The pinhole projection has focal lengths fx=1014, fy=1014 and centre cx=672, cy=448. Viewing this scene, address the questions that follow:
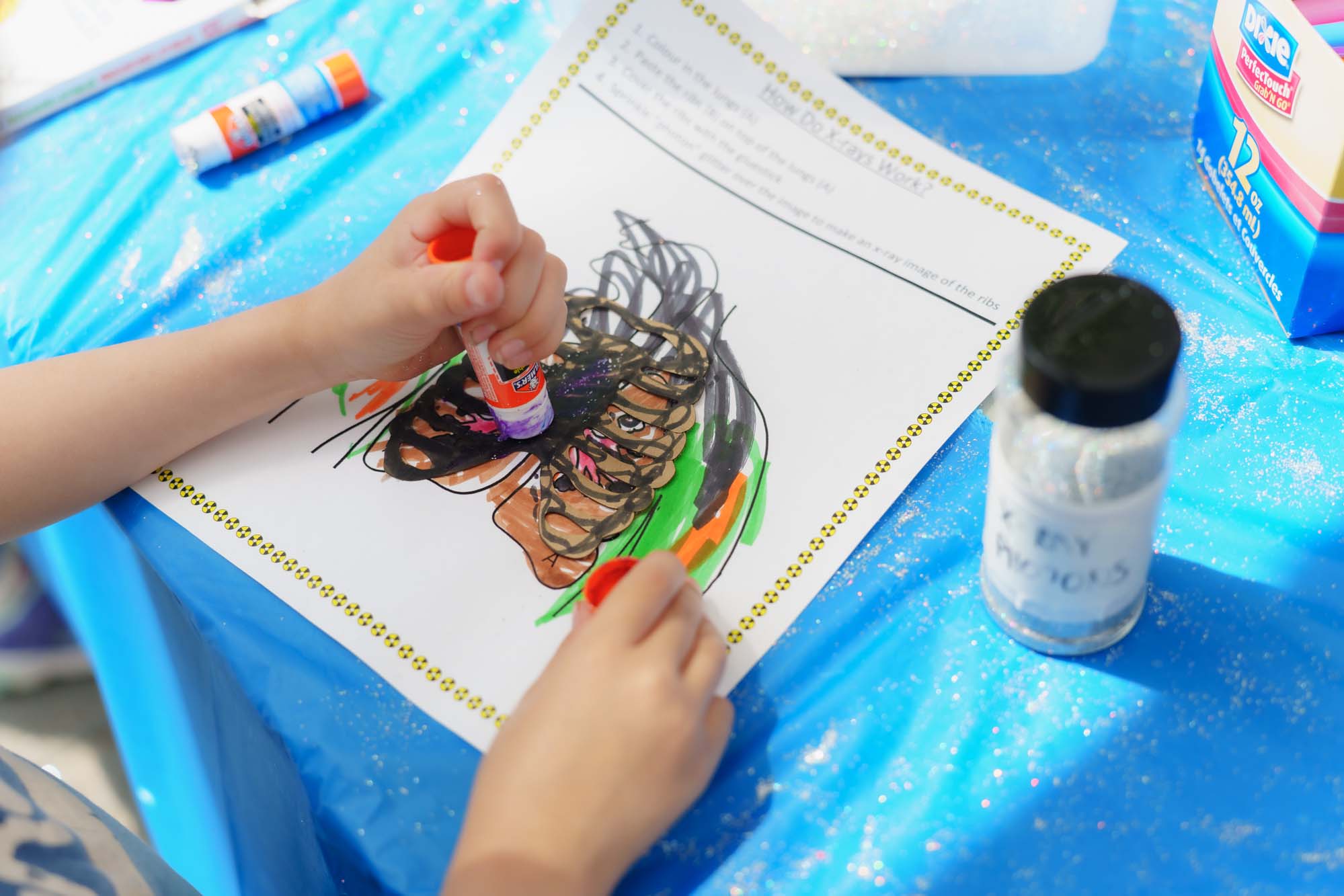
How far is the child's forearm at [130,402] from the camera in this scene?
1.74 feet

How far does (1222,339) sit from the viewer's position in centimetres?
54

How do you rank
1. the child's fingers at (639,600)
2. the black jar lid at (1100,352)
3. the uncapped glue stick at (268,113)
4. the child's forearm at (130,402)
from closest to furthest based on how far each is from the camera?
the black jar lid at (1100,352) < the child's fingers at (639,600) < the child's forearm at (130,402) < the uncapped glue stick at (268,113)

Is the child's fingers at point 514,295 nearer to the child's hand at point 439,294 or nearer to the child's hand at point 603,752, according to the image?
the child's hand at point 439,294

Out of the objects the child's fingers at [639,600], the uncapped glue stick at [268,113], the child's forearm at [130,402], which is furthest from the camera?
the uncapped glue stick at [268,113]

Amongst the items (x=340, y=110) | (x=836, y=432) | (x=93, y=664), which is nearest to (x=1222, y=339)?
(x=836, y=432)

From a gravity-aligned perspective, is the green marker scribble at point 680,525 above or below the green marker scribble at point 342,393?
below

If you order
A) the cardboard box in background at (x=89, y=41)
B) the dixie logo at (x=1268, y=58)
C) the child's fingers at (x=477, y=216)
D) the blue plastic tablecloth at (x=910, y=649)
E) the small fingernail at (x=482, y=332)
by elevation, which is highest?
the cardboard box in background at (x=89, y=41)

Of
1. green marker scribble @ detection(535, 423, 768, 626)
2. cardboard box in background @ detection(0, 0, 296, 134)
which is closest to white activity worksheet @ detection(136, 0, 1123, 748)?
green marker scribble @ detection(535, 423, 768, 626)

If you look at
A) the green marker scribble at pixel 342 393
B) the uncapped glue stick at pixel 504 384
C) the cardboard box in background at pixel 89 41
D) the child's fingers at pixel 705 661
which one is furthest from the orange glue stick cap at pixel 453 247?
the cardboard box in background at pixel 89 41

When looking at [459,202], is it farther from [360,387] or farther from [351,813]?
[351,813]

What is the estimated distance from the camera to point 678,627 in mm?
432

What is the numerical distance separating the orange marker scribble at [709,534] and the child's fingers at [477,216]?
0.16m

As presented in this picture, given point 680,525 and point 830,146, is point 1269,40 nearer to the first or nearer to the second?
point 830,146

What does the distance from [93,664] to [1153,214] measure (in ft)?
2.55
